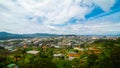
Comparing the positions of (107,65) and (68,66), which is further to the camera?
(68,66)

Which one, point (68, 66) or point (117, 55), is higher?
point (117, 55)

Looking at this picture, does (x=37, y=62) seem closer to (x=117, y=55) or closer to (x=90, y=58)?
(x=90, y=58)

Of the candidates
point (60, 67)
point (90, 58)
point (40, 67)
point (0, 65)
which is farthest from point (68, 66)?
point (0, 65)

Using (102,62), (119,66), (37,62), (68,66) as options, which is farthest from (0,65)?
(119,66)

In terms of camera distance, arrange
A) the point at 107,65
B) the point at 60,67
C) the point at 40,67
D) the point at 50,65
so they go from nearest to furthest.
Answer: the point at 40,67 → the point at 50,65 → the point at 107,65 → the point at 60,67

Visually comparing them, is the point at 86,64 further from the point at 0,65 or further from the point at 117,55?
the point at 0,65

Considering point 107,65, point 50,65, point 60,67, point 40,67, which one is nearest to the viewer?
point 40,67

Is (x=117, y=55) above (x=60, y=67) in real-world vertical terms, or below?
above

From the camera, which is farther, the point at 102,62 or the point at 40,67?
the point at 102,62
